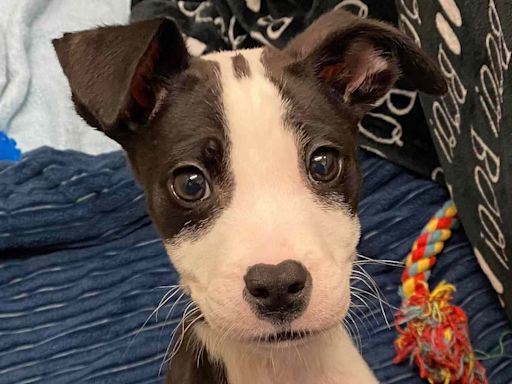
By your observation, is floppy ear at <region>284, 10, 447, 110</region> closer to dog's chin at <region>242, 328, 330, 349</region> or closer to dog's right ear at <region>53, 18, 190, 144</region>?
dog's right ear at <region>53, 18, 190, 144</region>

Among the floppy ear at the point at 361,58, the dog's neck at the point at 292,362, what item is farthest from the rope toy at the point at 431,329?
the floppy ear at the point at 361,58

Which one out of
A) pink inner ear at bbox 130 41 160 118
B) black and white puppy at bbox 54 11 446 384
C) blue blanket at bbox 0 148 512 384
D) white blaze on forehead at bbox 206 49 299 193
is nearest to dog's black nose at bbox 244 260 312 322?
black and white puppy at bbox 54 11 446 384

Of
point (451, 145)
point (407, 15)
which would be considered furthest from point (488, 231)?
point (407, 15)

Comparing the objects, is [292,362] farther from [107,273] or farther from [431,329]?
[107,273]

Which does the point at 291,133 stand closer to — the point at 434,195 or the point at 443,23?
the point at 443,23

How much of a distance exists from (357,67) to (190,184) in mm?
470

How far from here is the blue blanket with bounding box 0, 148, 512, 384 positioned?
7.69 feet

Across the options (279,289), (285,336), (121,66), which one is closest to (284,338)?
(285,336)

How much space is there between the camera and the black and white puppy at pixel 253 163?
→ 1312 millimetres

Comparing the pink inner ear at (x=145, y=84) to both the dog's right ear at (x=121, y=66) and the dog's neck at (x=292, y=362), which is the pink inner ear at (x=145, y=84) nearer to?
the dog's right ear at (x=121, y=66)

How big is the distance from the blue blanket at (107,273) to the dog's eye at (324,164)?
90 cm

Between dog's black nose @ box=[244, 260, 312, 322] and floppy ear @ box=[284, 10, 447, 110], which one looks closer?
dog's black nose @ box=[244, 260, 312, 322]

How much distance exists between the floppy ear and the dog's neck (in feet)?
1.68

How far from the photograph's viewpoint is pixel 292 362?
65.5 inches
